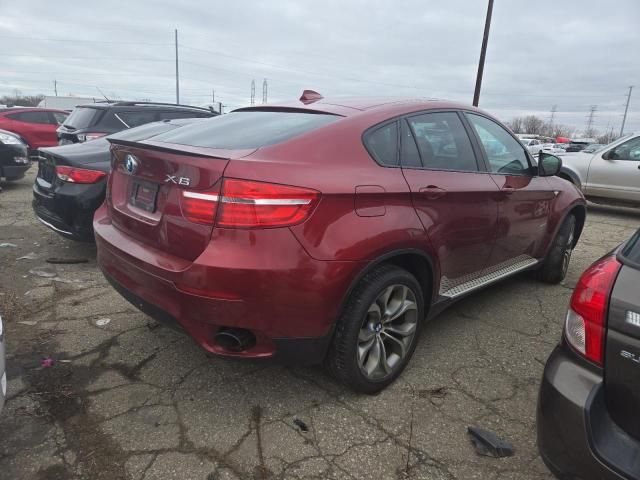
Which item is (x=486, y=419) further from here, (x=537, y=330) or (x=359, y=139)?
(x=359, y=139)

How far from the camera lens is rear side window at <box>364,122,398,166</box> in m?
2.49

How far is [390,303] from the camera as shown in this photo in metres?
2.61

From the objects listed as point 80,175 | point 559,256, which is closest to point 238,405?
point 80,175

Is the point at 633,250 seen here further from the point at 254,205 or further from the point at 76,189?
the point at 76,189

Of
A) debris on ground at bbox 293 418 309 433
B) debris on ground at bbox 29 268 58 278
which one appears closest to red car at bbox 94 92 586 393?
debris on ground at bbox 293 418 309 433

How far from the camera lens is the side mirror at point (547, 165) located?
3854mm

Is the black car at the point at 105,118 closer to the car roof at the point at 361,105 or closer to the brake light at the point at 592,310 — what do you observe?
the car roof at the point at 361,105

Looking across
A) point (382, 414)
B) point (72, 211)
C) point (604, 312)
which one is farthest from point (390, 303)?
point (72, 211)

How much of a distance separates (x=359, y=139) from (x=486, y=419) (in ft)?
5.32

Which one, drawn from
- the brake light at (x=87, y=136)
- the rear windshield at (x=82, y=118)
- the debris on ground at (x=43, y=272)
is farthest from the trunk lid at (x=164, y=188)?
the rear windshield at (x=82, y=118)

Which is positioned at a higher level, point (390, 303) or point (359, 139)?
point (359, 139)

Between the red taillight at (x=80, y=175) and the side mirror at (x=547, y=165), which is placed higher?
the side mirror at (x=547, y=165)

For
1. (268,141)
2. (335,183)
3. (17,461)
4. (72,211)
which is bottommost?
(17,461)

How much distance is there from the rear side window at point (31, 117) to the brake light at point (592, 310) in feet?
48.6
